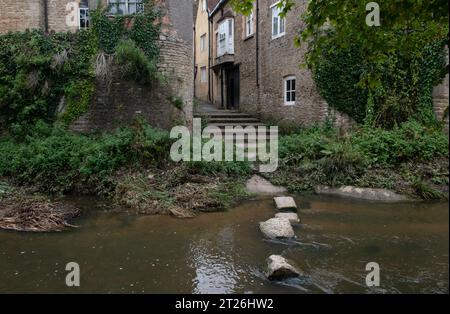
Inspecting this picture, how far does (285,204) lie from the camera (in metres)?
8.60

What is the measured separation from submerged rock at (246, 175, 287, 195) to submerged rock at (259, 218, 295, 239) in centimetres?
269

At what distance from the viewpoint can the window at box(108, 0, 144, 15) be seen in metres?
12.2

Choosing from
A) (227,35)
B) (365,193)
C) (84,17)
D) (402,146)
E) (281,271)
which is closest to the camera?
(281,271)

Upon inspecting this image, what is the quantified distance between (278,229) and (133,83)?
7463 mm

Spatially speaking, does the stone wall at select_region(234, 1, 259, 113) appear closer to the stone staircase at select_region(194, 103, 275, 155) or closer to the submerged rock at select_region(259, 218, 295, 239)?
the stone staircase at select_region(194, 103, 275, 155)

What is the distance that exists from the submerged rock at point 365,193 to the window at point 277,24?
27.7 ft

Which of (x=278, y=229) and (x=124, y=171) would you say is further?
(x=124, y=171)

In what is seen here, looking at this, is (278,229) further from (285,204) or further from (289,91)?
(289,91)

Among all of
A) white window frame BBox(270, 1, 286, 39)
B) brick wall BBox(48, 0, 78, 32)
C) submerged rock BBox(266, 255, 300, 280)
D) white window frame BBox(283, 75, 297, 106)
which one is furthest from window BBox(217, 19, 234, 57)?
submerged rock BBox(266, 255, 300, 280)

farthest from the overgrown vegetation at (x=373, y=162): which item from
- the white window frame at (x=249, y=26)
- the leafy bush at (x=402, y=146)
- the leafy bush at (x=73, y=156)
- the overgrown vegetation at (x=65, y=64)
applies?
the white window frame at (x=249, y=26)

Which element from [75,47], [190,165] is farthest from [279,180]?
[75,47]

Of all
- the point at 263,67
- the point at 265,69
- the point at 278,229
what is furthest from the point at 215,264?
the point at 263,67
